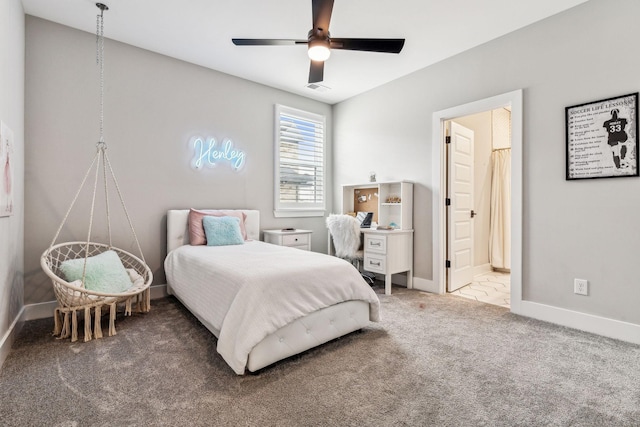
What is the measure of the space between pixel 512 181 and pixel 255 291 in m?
2.78

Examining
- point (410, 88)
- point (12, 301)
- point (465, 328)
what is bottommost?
point (465, 328)

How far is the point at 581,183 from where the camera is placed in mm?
2697

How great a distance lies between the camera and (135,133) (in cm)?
345

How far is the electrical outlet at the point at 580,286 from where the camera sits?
267 centimetres

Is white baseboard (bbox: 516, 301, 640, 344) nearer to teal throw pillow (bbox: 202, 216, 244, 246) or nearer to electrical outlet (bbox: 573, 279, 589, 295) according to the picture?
electrical outlet (bbox: 573, 279, 589, 295)

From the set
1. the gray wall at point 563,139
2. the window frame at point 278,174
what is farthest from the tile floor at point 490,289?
the window frame at point 278,174

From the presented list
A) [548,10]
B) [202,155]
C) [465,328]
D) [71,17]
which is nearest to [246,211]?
[202,155]

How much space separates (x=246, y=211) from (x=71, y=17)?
2.62 m

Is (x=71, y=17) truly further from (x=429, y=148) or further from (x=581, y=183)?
(x=581, y=183)

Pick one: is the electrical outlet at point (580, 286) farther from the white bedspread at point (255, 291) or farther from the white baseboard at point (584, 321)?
the white bedspread at point (255, 291)

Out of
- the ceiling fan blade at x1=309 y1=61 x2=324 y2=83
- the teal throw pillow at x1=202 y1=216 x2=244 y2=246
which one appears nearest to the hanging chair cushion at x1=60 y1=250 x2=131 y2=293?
the teal throw pillow at x1=202 y1=216 x2=244 y2=246

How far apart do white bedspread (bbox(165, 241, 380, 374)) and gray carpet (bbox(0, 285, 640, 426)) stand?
25 centimetres

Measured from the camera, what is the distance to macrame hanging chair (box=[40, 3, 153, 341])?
2.37 metres

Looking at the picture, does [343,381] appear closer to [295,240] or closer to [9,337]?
[9,337]
